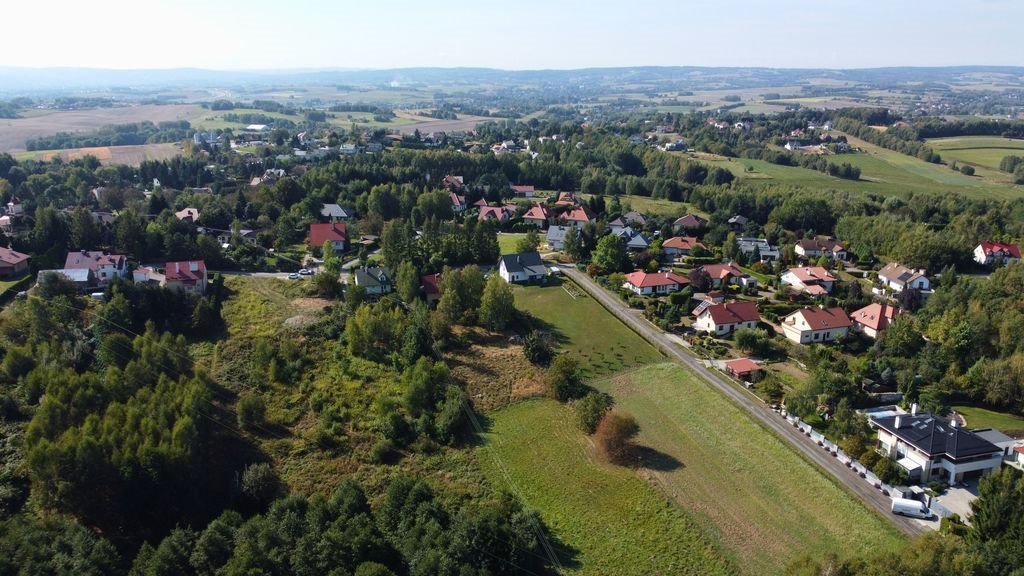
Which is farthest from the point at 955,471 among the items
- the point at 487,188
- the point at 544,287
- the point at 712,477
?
the point at 487,188

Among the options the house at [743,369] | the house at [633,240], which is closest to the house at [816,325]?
the house at [743,369]

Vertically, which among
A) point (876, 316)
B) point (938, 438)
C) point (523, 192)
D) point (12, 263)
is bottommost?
point (938, 438)

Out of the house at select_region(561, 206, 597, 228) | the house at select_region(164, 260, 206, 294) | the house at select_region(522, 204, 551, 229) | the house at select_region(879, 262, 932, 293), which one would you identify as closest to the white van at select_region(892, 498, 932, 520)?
the house at select_region(879, 262, 932, 293)

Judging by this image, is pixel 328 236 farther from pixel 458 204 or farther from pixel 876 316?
pixel 876 316

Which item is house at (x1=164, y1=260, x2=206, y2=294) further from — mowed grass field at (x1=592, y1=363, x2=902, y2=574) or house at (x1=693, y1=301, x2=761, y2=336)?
house at (x1=693, y1=301, x2=761, y2=336)

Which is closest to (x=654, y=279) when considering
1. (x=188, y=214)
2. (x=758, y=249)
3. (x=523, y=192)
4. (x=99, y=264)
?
(x=758, y=249)
